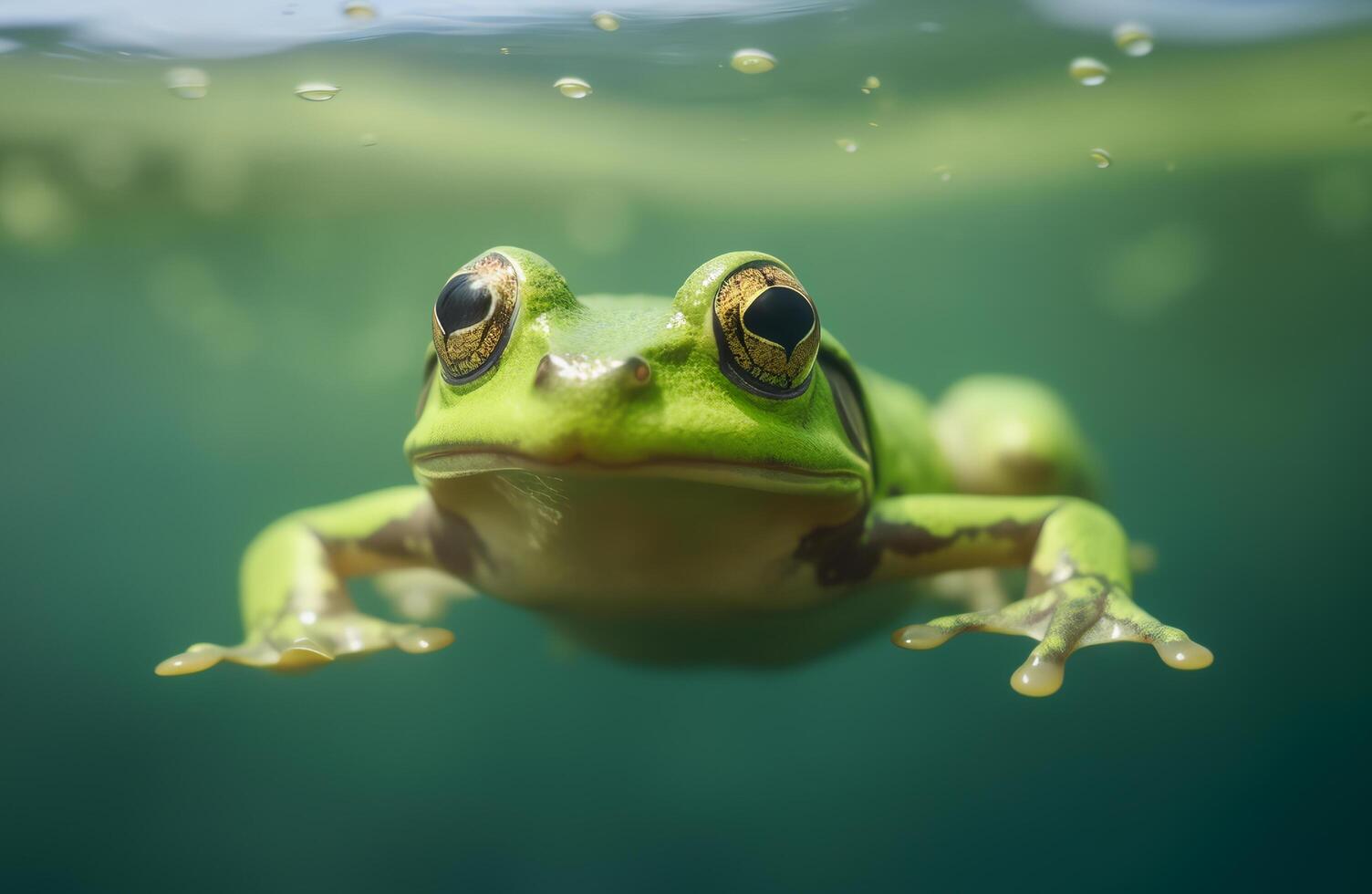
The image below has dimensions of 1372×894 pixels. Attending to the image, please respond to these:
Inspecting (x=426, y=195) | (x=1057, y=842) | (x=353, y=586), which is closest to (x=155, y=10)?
(x=426, y=195)

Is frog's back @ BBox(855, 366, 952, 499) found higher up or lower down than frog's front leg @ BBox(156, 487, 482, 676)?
higher up

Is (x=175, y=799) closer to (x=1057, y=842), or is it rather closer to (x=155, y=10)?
(x=155, y=10)

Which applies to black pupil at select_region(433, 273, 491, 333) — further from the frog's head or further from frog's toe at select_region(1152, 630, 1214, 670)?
frog's toe at select_region(1152, 630, 1214, 670)

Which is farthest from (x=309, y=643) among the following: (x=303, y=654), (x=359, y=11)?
(x=359, y=11)

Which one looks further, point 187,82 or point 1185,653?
point 187,82

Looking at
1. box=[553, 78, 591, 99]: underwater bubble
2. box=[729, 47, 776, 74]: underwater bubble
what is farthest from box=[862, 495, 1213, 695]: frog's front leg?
box=[553, 78, 591, 99]: underwater bubble

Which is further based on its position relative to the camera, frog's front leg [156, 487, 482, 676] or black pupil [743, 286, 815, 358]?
frog's front leg [156, 487, 482, 676]

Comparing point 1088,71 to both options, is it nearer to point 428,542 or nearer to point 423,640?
point 428,542
